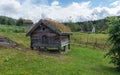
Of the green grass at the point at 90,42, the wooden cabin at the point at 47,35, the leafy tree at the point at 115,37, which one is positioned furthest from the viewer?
the green grass at the point at 90,42

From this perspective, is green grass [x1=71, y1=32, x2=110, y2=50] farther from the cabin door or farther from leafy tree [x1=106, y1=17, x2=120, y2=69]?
leafy tree [x1=106, y1=17, x2=120, y2=69]

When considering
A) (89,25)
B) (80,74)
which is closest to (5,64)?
(80,74)

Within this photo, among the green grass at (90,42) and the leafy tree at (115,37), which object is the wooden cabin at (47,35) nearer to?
the leafy tree at (115,37)

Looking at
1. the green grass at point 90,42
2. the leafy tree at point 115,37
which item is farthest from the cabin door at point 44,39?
the green grass at point 90,42

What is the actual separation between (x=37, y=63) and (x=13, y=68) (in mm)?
3442

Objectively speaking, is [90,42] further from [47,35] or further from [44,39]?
[47,35]

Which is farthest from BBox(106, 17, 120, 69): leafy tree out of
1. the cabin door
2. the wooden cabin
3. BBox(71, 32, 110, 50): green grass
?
BBox(71, 32, 110, 50): green grass

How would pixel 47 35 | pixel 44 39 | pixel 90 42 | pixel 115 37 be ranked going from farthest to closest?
pixel 90 42 < pixel 44 39 < pixel 47 35 < pixel 115 37

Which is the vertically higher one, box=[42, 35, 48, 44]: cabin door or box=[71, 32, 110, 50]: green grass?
box=[42, 35, 48, 44]: cabin door

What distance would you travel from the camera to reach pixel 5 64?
71.3 ft

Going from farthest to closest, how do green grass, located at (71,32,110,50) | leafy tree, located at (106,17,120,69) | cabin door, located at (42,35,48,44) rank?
green grass, located at (71,32,110,50)
cabin door, located at (42,35,48,44)
leafy tree, located at (106,17,120,69)

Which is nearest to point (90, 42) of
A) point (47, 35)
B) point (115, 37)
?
point (47, 35)

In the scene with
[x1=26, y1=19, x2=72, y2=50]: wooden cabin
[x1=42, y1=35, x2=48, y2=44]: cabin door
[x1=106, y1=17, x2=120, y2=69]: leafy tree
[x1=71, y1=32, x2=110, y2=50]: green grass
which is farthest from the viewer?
[x1=71, y1=32, x2=110, y2=50]: green grass

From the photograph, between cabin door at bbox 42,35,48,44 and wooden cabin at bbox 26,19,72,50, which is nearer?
wooden cabin at bbox 26,19,72,50
